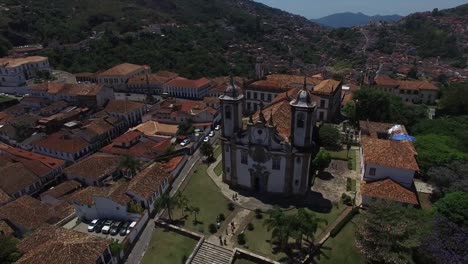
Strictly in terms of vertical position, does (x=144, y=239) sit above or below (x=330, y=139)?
below

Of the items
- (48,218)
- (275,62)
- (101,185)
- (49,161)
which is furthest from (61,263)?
(275,62)

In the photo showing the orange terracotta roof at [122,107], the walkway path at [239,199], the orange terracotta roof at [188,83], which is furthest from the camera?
the orange terracotta roof at [188,83]

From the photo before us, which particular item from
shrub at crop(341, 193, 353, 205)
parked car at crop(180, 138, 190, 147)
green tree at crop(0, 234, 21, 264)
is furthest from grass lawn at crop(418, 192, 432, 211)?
green tree at crop(0, 234, 21, 264)

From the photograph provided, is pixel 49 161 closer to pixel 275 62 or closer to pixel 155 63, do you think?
pixel 155 63

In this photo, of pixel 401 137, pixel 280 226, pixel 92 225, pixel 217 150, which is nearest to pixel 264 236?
pixel 280 226

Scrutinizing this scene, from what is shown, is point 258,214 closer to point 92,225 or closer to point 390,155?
point 390,155

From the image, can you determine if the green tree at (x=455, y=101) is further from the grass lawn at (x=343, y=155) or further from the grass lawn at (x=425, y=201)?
the grass lawn at (x=425, y=201)

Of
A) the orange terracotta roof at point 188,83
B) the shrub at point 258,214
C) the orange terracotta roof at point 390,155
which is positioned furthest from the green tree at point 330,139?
the orange terracotta roof at point 188,83
